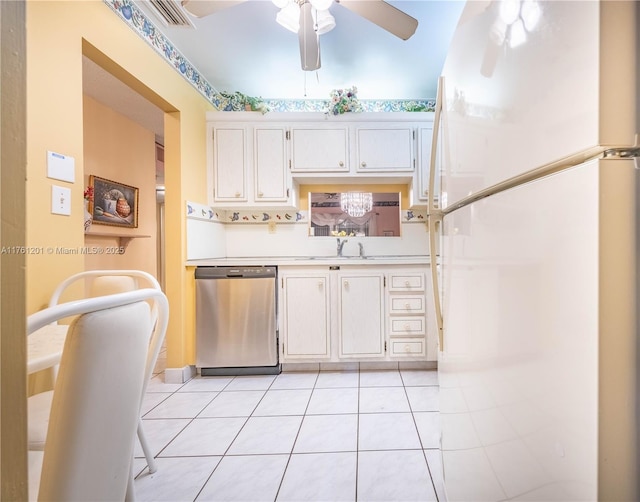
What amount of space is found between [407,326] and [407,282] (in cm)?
37

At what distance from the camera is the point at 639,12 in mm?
397

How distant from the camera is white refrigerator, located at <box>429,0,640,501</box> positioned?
0.39 metres

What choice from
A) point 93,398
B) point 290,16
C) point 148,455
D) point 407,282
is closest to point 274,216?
point 407,282

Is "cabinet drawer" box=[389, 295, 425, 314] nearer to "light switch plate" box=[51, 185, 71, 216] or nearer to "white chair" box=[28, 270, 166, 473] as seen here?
"white chair" box=[28, 270, 166, 473]

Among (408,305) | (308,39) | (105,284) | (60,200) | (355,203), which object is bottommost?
(408,305)

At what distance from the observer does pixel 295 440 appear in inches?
63.5

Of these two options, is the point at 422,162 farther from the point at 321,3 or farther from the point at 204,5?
the point at 204,5

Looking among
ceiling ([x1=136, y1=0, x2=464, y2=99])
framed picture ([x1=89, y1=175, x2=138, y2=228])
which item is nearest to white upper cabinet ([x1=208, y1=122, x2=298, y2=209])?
ceiling ([x1=136, y1=0, x2=464, y2=99])

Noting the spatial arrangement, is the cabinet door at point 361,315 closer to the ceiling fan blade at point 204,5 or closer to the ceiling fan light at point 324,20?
the ceiling fan light at point 324,20

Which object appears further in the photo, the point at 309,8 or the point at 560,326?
the point at 309,8

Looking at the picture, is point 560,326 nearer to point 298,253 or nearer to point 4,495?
point 4,495

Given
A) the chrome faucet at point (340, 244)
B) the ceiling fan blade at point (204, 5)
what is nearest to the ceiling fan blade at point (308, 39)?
the ceiling fan blade at point (204, 5)

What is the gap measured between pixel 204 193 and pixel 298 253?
1.08 meters

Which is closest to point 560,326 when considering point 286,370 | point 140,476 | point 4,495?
point 4,495
